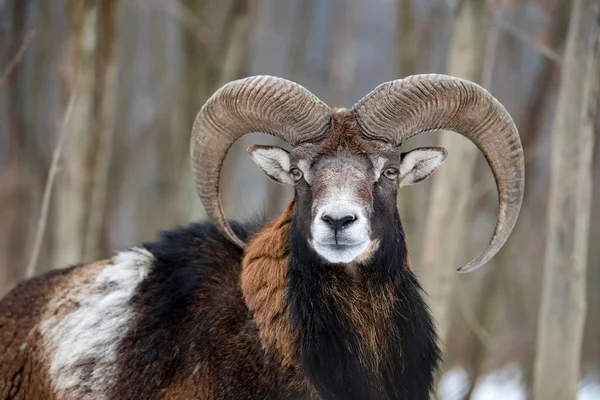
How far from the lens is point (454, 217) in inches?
390

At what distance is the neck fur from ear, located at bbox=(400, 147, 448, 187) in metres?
0.66

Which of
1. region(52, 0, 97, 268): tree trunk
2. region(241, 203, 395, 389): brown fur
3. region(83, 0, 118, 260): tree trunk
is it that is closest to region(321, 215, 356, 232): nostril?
region(241, 203, 395, 389): brown fur

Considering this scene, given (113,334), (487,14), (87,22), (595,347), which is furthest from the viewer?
(595,347)

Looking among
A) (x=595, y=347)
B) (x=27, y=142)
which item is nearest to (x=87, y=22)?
(x=27, y=142)

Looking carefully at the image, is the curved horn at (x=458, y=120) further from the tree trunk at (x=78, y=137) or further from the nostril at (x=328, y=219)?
the tree trunk at (x=78, y=137)

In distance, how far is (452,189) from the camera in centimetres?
989

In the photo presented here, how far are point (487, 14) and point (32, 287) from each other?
20.6 feet

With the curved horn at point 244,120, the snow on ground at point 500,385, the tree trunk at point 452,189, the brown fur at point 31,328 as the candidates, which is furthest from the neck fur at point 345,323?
the snow on ground at point 500,385

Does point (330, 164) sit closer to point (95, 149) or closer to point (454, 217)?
point (454, 217)

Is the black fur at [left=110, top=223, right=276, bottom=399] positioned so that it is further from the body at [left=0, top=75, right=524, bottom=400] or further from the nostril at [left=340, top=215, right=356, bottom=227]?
the nostril at [left=340, top=215, right=356, bottom=227]

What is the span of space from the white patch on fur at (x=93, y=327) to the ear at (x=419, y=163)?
2.37m

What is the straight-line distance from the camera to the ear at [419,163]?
679 cm

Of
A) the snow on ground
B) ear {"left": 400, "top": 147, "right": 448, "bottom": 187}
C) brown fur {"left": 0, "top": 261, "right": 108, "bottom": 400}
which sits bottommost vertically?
the snow on ground

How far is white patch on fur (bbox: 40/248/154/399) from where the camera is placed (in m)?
6.57
